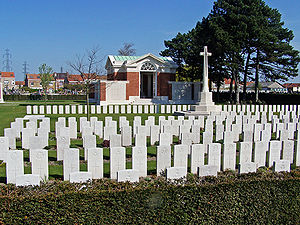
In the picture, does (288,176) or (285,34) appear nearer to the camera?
(288,176)

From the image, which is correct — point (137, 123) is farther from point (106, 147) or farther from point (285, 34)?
point (285, 34)

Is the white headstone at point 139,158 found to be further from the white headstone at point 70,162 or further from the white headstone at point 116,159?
the white headstone at point 70,162

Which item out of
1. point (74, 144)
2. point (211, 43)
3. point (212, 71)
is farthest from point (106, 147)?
point (212, 71)

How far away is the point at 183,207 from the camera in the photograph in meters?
4.40

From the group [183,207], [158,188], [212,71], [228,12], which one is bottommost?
[183,207]

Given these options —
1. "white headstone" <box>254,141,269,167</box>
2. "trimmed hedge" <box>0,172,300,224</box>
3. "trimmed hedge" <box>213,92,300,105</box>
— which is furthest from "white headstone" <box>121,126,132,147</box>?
"trimmed hedge" <box>213,92,300,105</box>

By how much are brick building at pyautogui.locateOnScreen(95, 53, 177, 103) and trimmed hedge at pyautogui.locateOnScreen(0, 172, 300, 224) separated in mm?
22952

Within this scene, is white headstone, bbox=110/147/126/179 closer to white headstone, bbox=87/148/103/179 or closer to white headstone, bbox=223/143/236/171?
white headstone, bbox=87/148/103/179

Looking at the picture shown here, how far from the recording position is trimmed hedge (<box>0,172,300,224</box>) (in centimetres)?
403

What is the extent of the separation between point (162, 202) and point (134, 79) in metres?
24.9

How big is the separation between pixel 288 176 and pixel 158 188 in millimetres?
2324

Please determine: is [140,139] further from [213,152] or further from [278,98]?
[278,98]

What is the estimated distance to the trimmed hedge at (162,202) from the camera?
403cm

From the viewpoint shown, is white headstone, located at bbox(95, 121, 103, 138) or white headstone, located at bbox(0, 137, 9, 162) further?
white headstone, located at bbox(95, 121, 103, 138)
